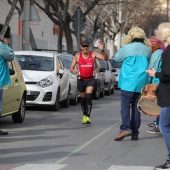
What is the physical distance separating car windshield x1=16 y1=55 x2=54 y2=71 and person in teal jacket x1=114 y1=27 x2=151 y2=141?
7.31 m

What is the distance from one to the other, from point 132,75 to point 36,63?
7.88 m

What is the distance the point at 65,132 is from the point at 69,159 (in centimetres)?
372

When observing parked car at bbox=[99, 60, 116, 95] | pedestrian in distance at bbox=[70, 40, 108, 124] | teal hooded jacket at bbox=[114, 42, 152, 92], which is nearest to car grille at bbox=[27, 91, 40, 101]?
pedestrian in distance at bbox=[70, 40, 108, 124]

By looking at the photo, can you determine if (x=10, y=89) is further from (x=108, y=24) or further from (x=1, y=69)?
(x=108, y=24)

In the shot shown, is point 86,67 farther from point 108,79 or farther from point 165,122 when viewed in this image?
point 108,79

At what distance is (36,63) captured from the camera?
776 inches

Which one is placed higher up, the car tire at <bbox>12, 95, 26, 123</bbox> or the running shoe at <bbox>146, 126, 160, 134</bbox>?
the car tire at <bbox>12, 95, 26, 123</bbox>

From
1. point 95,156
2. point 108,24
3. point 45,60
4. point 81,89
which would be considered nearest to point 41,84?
point 45,60

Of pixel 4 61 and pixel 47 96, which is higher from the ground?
pixel 4 61

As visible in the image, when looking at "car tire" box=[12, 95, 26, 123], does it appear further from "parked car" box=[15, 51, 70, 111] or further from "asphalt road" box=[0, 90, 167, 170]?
"parked car" box=[15, 51, 70, 111]

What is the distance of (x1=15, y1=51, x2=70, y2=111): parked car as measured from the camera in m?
18.7

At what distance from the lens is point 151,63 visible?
13156mm

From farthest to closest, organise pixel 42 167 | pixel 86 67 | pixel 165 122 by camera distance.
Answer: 1. pixel 86 67
2. pixel 42 167
3. pixel 165 122

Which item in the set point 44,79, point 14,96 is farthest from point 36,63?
point 14,96
